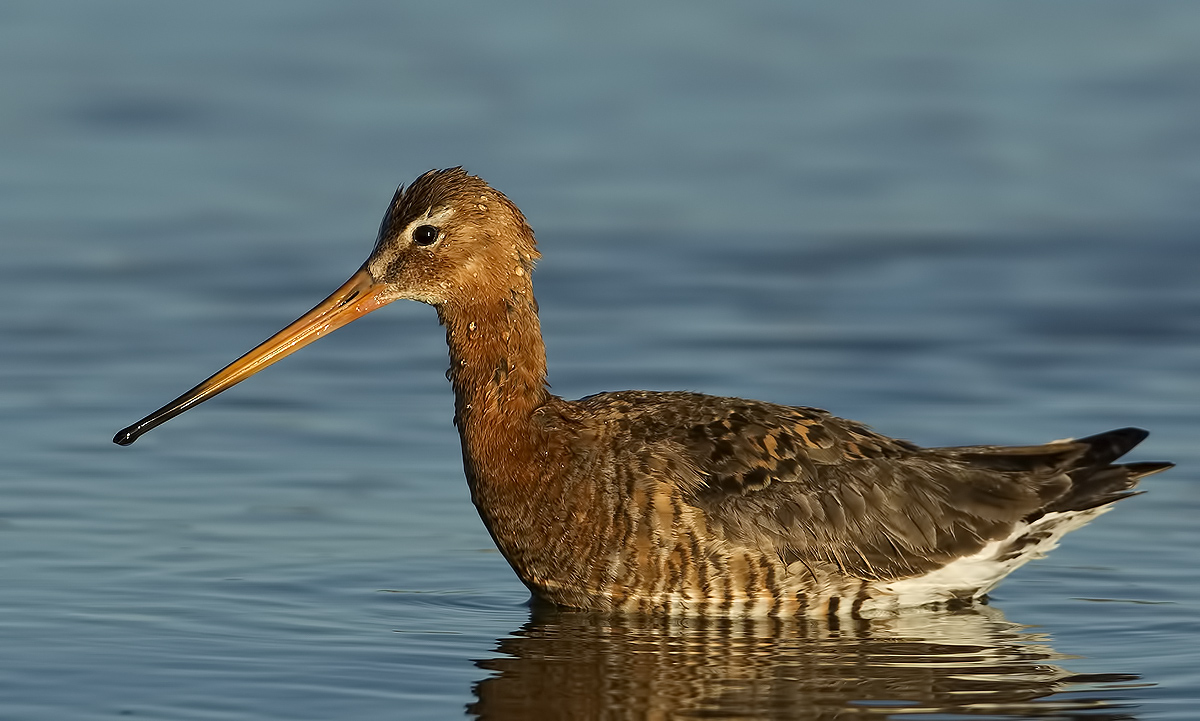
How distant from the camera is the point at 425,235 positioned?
439 inches

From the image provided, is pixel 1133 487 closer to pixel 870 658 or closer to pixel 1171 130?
pixel 870 658

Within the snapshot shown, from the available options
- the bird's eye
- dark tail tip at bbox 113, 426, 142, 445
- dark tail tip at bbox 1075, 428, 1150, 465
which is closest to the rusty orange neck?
the bird's eye

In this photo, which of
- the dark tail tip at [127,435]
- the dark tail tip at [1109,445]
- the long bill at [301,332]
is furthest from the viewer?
the dark tail tip at [1109,445]

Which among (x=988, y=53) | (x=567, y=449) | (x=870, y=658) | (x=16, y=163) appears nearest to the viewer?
(x=870, y=658)

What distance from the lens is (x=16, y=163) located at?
2022cm

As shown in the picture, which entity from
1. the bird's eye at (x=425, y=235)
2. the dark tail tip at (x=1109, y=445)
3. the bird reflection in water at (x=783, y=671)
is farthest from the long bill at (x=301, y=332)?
the dark tail tip at (x=1109, y=445)

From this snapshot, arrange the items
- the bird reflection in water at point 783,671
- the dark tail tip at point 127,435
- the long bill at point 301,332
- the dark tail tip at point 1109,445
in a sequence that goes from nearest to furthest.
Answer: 1. the bird reflection in water at point 783,671
2. the dark tail tip at point 127,435
3. the long bill at point 301,332
4. the dark tail tip at point 1109,445

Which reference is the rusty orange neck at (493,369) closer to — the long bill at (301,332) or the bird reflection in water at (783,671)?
the long bill at (301,332)

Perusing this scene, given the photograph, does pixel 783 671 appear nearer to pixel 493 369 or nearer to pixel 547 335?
pixel 493 369

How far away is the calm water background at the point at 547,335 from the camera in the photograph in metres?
9.68

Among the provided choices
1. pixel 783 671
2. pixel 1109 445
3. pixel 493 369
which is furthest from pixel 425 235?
pixel 1109 445

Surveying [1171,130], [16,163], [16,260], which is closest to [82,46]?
[16,163]

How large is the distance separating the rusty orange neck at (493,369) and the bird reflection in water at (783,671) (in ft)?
3.24

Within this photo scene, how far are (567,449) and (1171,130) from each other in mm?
13246
